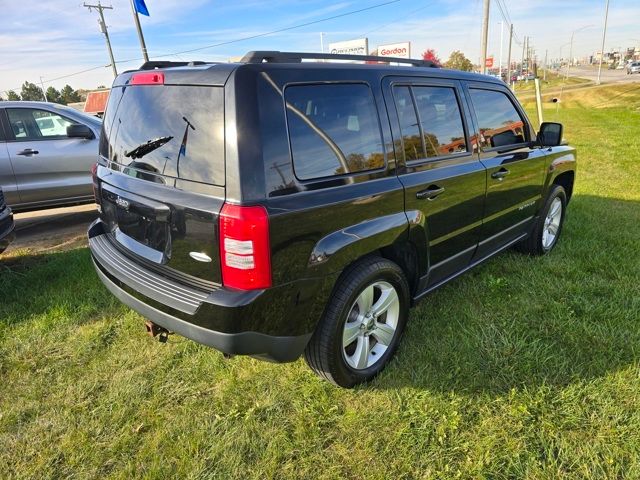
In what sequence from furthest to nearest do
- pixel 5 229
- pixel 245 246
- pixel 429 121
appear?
pixel 5 229
pixel 429 121
pixel 245 246

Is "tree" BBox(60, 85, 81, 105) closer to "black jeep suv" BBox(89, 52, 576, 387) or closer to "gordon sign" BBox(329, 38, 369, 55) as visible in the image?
"gordon sign" BBox(329, 38, 369, 55)

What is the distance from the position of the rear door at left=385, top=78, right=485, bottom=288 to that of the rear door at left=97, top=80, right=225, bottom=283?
3.74 feet

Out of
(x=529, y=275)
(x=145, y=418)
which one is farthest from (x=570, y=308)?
(x=145, y=418)

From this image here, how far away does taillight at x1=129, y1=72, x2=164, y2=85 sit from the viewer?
2242mm

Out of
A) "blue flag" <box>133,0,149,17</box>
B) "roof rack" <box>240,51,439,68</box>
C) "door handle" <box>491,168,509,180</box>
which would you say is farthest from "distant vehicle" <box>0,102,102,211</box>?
"blue flag" <box>133,0,149,17</box>

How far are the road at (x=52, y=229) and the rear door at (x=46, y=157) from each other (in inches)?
Result: 18.7

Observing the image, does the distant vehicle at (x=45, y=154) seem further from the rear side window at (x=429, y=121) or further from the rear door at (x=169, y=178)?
the rear side window at (x=429, y=121)

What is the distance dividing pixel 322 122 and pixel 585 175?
314 inches

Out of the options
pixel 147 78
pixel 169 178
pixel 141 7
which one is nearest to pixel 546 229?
pixel 169 178

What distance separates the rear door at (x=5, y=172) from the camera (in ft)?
17.1

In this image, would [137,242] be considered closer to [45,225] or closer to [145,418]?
[145,418]

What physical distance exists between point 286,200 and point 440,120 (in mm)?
1539

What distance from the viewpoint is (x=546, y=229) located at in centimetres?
447

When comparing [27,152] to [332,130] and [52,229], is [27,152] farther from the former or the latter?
[332,130]
